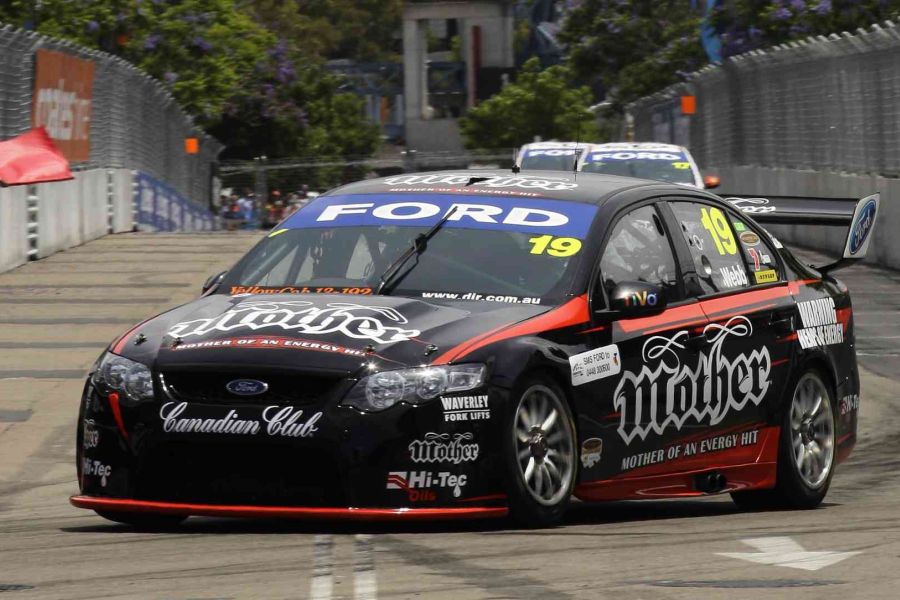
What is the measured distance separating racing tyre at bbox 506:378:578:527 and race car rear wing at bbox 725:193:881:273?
8.98 feet

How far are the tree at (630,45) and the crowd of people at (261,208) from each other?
15133mm

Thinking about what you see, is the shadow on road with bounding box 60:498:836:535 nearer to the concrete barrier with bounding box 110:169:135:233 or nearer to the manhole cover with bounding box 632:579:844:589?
the manhole cover with bounding box 632:579:844:589

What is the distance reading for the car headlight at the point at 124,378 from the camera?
7082 mm

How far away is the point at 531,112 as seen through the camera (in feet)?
272

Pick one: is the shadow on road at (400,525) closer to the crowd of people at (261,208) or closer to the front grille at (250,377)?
the front grille at (250,377)

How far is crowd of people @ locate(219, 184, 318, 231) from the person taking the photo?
148 ft

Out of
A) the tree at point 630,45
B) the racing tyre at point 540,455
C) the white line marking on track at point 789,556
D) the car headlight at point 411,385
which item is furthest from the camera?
the tree at point 630,45

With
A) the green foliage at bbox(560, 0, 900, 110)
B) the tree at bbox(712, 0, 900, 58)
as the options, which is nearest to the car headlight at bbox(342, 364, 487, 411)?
the tree at bbox(712, 0, 900, 58)

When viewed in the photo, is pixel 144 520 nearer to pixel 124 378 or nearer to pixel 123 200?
pixel 124 378

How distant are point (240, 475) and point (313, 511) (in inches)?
11.7

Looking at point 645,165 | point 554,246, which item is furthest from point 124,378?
point 645,165

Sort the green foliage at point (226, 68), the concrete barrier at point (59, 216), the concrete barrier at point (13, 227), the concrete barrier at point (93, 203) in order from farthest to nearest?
the green foliage at point (226, 68) → the concrete barrier at point (93, 203) → the concrete barrier at point (59, 216) → the concrete barrier at point (13, 227)

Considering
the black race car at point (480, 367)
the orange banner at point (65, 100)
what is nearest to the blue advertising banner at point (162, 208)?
the orange banner at point (65, 100)

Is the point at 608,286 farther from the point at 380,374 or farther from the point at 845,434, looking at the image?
the point at 845,434
